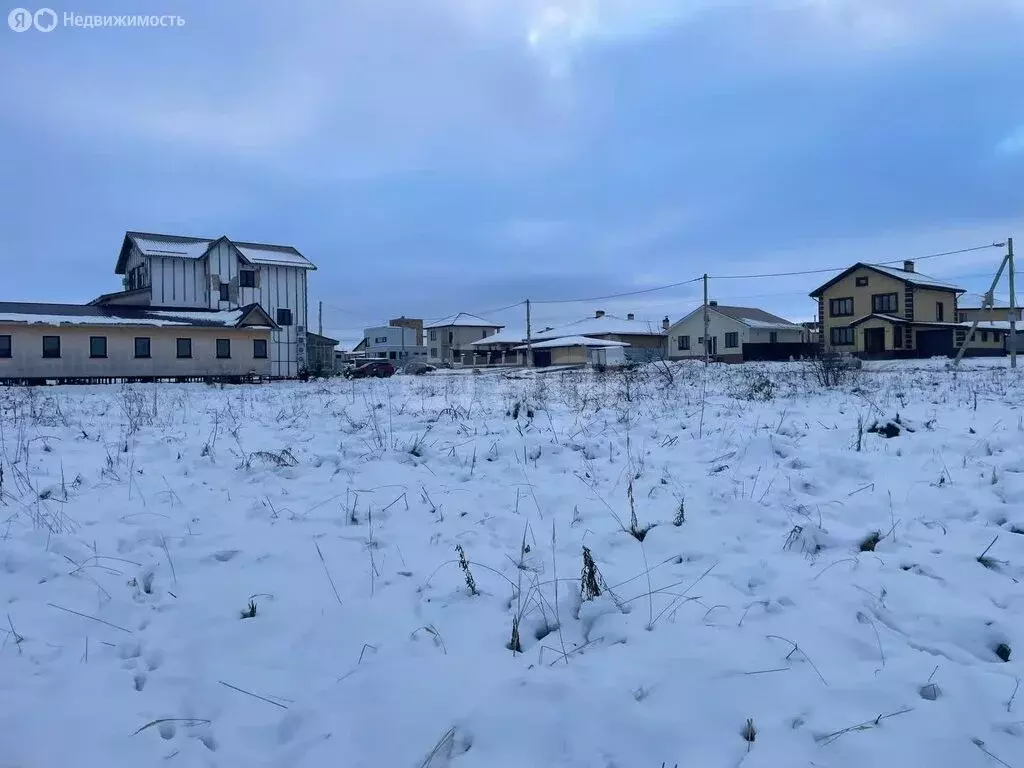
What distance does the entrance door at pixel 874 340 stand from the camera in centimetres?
4747

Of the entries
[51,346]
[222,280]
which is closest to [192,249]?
[222,280]

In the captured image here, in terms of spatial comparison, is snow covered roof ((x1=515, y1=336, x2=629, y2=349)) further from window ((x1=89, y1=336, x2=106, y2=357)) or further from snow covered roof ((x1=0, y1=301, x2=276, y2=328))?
window ((x1=89, y1=336, x2=106, y2=357))

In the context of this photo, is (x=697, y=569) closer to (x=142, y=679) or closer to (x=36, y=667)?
(x=142, y=679)

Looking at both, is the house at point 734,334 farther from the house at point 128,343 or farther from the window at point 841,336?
the house at point 128,343

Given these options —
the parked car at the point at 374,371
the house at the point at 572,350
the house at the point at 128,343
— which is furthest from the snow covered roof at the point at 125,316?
the house at the point at 572,350

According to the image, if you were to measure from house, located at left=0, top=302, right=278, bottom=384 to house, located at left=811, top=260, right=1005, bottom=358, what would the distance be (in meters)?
42.5

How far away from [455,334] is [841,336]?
48.9 m

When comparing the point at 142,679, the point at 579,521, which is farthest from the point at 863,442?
the point at 142,679

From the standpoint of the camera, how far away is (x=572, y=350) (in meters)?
66.1

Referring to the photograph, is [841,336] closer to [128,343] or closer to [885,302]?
[885,302]

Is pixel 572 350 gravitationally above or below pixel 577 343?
below

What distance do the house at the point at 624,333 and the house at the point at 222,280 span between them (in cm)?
3270

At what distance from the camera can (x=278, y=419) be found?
402 inches

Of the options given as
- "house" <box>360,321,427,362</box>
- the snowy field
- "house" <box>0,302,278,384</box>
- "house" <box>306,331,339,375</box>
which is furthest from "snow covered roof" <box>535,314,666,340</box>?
the snowy field
